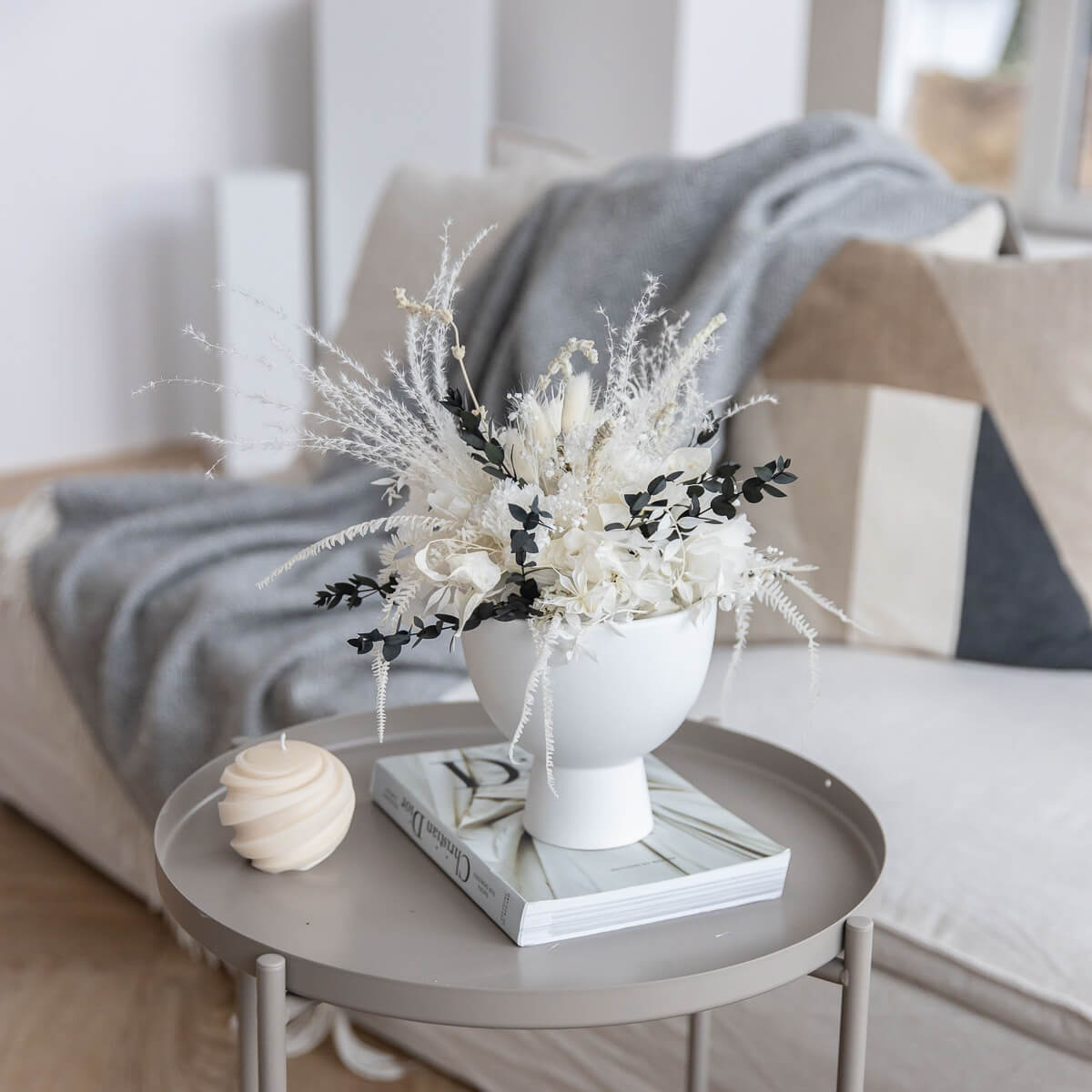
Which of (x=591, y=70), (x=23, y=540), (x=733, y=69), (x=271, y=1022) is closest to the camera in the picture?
(x=271, y=1022)

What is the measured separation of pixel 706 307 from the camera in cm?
150

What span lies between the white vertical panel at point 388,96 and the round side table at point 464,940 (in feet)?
9.31

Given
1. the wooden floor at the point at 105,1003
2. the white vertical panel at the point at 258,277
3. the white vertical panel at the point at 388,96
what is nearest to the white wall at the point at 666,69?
the white vertical panel at the point at 388,96

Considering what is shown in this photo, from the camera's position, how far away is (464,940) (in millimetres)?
806

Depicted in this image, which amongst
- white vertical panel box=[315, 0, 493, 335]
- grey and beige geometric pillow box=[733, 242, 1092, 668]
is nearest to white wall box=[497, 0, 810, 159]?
white vertical panel box=[315, 0, 493, 335]

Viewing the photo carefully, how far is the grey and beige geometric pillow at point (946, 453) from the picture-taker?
1392 millimetres

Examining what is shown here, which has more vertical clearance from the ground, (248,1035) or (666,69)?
(666,69)

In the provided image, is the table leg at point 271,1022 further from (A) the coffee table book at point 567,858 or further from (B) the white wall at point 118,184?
(B) the white wall at point 118,184

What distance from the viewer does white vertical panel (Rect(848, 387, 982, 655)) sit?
1422 mm

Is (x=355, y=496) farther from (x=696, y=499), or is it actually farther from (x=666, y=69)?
(x=666, y=69)

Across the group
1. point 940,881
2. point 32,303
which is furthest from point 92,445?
point 940,881

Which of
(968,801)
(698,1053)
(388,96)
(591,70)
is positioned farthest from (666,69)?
(698,1053)

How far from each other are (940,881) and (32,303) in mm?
3078

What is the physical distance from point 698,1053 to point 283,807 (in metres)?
0.46
